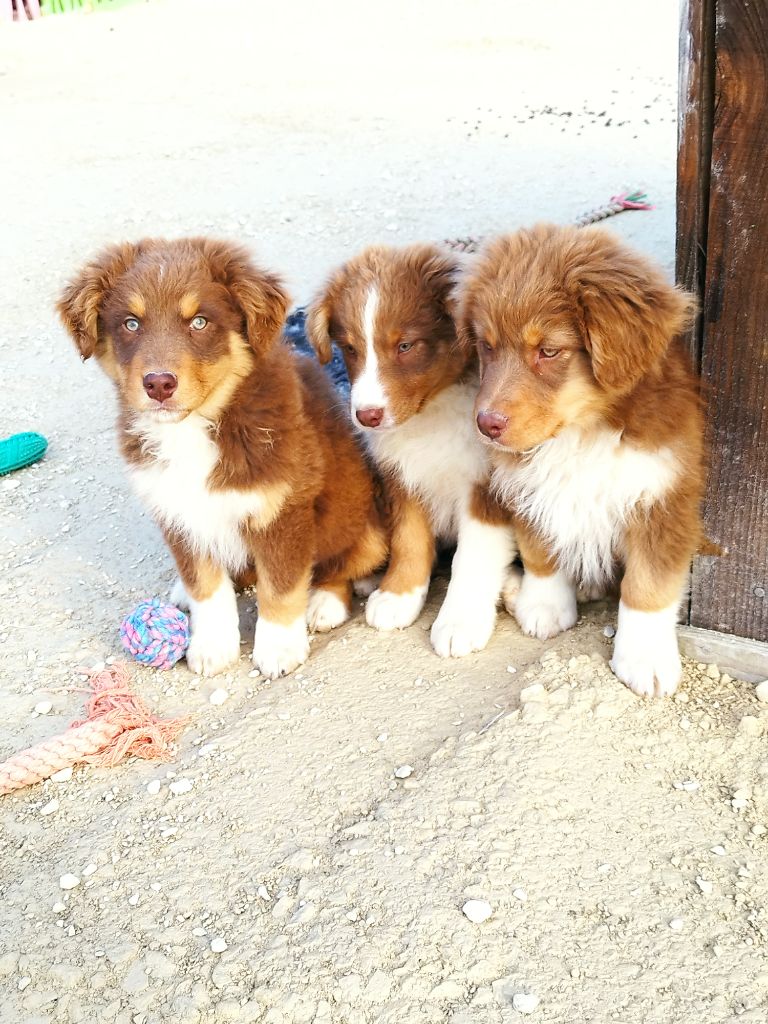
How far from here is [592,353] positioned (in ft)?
10.9

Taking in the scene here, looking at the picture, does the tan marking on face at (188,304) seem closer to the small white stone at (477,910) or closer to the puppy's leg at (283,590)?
the puppy's leg at (283,590)

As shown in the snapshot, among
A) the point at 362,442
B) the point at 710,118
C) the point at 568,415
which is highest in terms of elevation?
the point at 710,118

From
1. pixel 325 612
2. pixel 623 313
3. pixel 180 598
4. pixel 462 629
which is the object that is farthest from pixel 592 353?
pixel 180 598

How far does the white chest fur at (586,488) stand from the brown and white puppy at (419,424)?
0.95ft

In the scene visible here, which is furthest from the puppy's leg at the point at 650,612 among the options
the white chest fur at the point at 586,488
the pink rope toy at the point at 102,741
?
the pink rope toy at the point at 102,741

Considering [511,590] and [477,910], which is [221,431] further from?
[477,910]

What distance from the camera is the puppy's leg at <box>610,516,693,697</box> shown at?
3664mm

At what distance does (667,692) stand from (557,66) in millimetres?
14409

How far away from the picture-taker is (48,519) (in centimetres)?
563

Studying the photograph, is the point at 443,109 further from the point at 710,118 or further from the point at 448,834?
the point at 448,834

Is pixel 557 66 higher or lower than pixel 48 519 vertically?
higher

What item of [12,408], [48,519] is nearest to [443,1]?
[12,408]

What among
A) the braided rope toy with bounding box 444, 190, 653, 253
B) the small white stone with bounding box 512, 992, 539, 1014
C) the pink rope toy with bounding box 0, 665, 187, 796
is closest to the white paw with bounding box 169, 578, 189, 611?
the pink rope toy with bounding box 0, 665, 187, 796

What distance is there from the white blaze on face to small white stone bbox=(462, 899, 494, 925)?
72.8 inches
